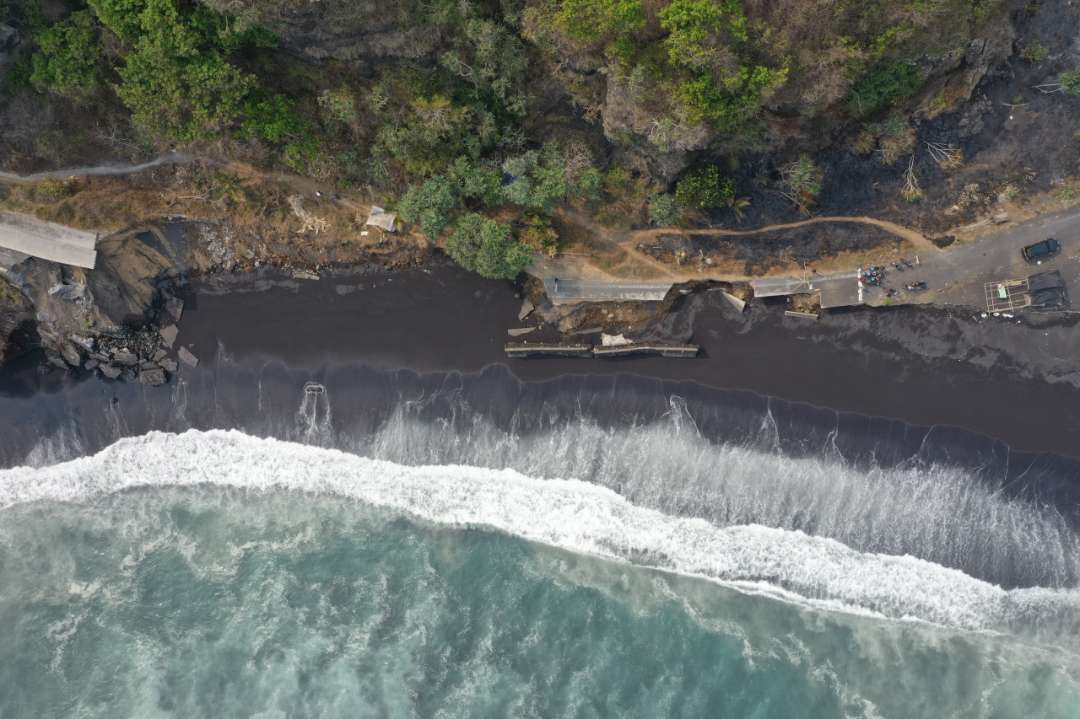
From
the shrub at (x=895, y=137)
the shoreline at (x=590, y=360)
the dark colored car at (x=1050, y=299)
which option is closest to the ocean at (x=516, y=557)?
the shoreline at (x=590, y=360)

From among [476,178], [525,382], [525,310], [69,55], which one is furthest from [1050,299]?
[69,55]

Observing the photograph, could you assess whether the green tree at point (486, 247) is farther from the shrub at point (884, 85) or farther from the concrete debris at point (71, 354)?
the concrete debris at point (71, 354)

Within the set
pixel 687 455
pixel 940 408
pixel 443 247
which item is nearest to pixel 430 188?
pixel 443 247

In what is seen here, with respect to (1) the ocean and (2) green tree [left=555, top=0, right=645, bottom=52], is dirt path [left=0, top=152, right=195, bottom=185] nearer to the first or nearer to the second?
(1) the ocean

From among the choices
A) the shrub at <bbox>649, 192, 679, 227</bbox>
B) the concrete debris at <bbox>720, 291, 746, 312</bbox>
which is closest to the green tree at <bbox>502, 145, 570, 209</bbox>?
the shrub at <bbox>649, 192, 679, 227</bbox>

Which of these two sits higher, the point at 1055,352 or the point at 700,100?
the point at 700,100

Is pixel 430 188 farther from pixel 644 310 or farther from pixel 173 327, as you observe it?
pixel 173 327
